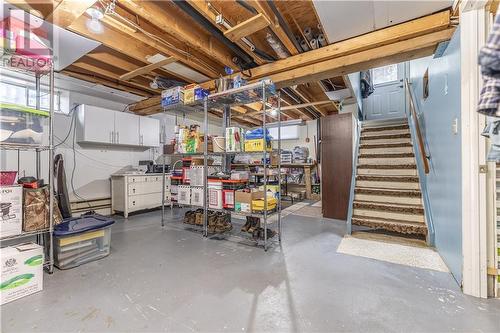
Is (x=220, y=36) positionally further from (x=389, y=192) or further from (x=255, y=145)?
(x=389, y=192)

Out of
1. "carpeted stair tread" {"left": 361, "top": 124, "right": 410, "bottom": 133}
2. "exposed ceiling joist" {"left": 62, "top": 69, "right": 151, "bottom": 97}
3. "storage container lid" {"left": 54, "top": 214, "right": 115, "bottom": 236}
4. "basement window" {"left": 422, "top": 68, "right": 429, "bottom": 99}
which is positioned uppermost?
"exposed ceiling joist" {"left": 62, "top": 69, "right": 151, "bottom": 97}

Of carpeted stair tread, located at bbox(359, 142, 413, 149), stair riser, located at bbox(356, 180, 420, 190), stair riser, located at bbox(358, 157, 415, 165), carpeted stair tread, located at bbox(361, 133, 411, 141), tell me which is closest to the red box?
stair riser, located at bbox(356, 180, 420, 190)

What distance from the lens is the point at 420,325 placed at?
1.45 meters

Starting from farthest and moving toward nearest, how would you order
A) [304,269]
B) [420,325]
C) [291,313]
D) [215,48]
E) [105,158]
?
1. [105,158]
2. [215,48]
3. [304,269]
4. [291,313]
5. [420,325]

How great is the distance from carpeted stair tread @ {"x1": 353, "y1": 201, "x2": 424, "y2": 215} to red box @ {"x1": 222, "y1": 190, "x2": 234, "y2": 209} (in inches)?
77.8

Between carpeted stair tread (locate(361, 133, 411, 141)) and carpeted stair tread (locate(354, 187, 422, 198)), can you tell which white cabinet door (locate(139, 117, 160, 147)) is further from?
carpeted stair tread (locate(361, 133, 411, 141))

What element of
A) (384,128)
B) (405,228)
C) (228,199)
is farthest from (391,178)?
(228,199)

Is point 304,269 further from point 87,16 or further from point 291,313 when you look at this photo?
point 87,16

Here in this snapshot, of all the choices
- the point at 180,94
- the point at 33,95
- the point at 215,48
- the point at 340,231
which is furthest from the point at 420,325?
the point at 33,95

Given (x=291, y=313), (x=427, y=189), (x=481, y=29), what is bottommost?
(x=291, y=313)

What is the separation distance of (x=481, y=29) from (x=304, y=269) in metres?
2.51

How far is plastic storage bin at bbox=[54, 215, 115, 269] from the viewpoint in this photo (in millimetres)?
2236

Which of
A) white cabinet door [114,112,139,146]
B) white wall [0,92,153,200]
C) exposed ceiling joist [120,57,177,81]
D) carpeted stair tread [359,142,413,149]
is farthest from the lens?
white cabinet door [114,112,139,146]

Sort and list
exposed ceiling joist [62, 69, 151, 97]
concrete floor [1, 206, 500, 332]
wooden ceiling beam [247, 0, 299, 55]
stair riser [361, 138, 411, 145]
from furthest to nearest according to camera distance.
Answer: stair riser [361, 138, 411, 145]
exposed ceiling joist [62, 69, 151, 97]
wooden ceiling beam [247, 0, 299, 55]
concrete floor [1, 206, 500, 332]
